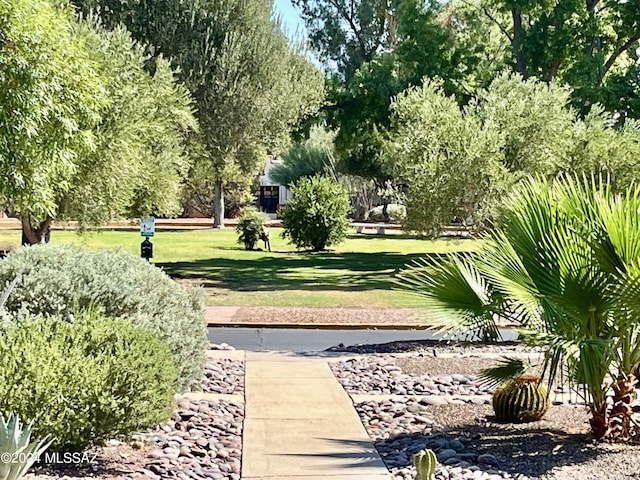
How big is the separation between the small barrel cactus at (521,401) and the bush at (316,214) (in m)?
23.5

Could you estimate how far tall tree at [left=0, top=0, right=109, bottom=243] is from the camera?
1079 centimetres

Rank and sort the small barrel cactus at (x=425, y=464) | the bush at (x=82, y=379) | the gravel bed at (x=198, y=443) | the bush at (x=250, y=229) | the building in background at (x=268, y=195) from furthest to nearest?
1. the building in background at (x=268, y=195)
2. the bush at (x=250, y=229)
3. the gravel bed at (x=198, y=443)
4. the bush at (x=82, y=379)
5. the small barrel cactus at (x=425, y=464)

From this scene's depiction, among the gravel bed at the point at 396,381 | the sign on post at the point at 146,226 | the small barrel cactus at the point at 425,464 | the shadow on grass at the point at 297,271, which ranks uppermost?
the sign on post at the point at 146,226

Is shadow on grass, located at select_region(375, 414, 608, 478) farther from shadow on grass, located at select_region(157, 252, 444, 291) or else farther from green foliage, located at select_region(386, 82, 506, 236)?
shadow on grass, located at select_region(157, 252, 444, 291)

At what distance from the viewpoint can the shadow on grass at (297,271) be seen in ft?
67.5

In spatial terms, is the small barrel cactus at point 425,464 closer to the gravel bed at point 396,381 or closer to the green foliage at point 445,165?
the gravel bed at point 396,381

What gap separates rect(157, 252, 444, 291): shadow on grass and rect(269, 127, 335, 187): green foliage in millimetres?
27505

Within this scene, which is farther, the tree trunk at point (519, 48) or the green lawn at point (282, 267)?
the tree trunk at point (519, 48)

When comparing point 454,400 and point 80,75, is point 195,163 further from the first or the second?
point 454,400

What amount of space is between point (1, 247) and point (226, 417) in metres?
23.4

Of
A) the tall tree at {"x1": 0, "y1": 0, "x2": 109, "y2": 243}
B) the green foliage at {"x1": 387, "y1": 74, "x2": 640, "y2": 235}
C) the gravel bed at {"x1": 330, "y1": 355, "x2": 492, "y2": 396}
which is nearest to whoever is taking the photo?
the gravel bed at {"x1": 330, "y1": 355, "x2": 492, "y2": 396}

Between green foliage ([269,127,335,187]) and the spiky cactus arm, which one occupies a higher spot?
green foliage ([269,127,335,187])

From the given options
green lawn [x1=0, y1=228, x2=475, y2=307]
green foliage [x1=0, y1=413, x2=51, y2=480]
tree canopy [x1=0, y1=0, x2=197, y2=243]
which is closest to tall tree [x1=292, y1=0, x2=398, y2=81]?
green lawn [x1=0, y1=228, x2=475, y2=307]

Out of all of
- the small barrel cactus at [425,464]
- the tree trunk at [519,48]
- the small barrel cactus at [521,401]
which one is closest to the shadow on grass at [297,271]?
the tree trunk at [519,48]
